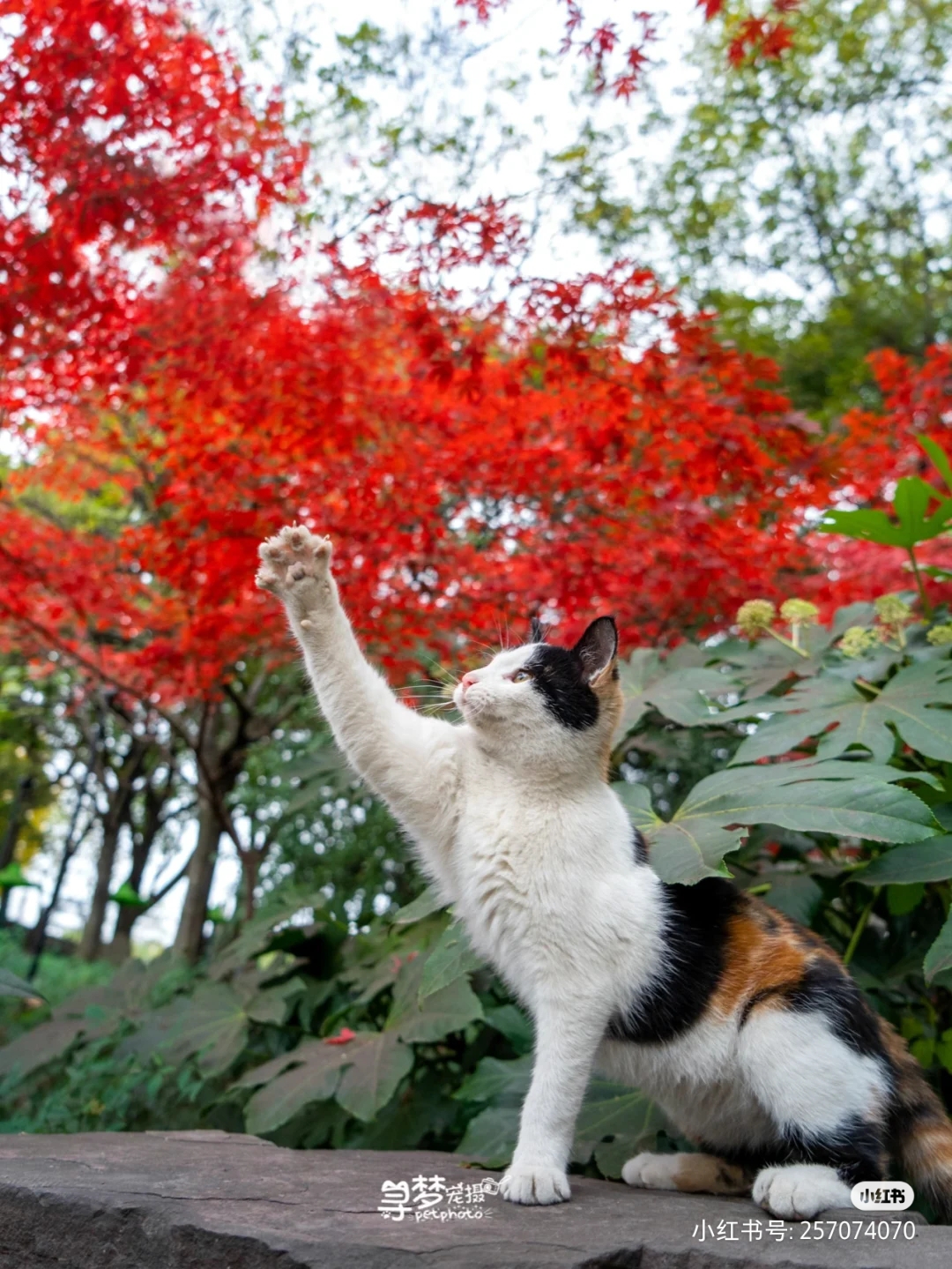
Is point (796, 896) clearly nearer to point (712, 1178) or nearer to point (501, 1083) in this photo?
point (712, 1178)

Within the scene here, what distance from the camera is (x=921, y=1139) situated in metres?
2.16

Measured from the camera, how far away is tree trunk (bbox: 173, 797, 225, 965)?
8062mm

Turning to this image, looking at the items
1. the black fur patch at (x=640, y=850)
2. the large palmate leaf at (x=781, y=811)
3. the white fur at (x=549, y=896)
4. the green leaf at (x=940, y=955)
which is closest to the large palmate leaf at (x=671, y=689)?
the large palmate leaf at (x=781, y=811)

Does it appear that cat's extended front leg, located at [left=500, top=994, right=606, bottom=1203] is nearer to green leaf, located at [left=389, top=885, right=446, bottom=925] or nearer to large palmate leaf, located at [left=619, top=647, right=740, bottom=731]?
green leaf, located at [left=389, top=885, right=446, bottom=925]

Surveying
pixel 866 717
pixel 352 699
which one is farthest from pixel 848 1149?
pixel 352 699

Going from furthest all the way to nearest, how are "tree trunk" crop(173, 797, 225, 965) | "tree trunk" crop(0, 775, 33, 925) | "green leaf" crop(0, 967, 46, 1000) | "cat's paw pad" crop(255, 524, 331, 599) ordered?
"tree trunk" crop(0, 775, 33, 925) < "tree trunk" crop(173, 797, 225, 965) < "green leaf" crop(0, 967, 46, 1000) < "cat's paw pad" crop(255, 524, 331, 599)

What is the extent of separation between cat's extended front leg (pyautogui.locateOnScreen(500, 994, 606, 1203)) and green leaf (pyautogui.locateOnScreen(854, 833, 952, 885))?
0.90 meters

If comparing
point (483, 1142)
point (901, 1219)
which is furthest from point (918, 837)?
point (483, 1142)

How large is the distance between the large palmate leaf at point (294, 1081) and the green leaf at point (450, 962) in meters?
0.81

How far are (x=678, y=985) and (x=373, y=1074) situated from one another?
136cm

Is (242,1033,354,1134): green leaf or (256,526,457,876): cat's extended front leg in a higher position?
(256,526,457,876): cat's extended front leg

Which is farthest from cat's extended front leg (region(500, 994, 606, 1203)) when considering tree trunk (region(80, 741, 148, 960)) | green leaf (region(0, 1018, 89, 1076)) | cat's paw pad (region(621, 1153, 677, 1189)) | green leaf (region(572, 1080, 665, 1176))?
tree trunk (region(80, 741, 148, 960))

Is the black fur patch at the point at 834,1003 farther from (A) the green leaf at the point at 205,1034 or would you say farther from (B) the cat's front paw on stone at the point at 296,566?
(A) the green leaf at the point at 205,1034

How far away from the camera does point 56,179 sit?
4.73m
